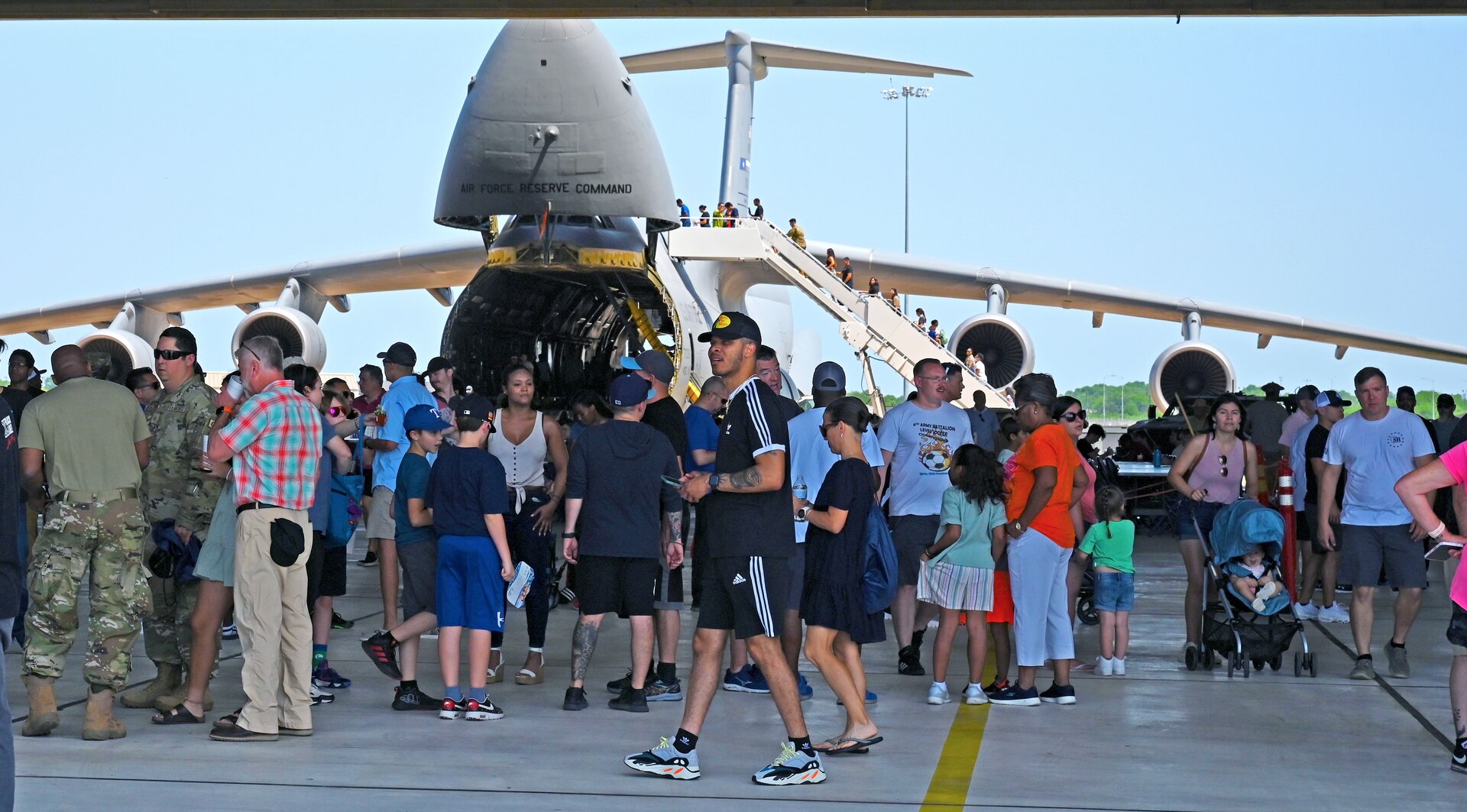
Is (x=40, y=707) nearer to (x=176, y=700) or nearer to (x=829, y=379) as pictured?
(x=176, y=700)

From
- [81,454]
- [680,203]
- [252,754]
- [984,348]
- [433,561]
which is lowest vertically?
[252,754]

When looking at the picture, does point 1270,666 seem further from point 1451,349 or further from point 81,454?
point 1451,349

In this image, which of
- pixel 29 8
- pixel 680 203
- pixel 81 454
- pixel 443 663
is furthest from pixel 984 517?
pixel 680 203

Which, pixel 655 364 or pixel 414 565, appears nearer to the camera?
pixel 414 565

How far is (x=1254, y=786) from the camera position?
520cm

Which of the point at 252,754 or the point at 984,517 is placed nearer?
the point at 252,754

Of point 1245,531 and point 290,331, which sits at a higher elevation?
point 290,331

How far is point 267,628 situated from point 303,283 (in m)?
14.7

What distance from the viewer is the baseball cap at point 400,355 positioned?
27.4ft

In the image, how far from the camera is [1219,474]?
803 cm

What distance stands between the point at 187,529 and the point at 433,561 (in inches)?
42.5

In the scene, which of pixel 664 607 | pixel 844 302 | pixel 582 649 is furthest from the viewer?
pixel 844 302

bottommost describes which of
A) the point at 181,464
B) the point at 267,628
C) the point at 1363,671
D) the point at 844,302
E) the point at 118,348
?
the point at 1363,671

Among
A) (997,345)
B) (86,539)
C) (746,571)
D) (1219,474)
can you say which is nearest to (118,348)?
(997,345)
